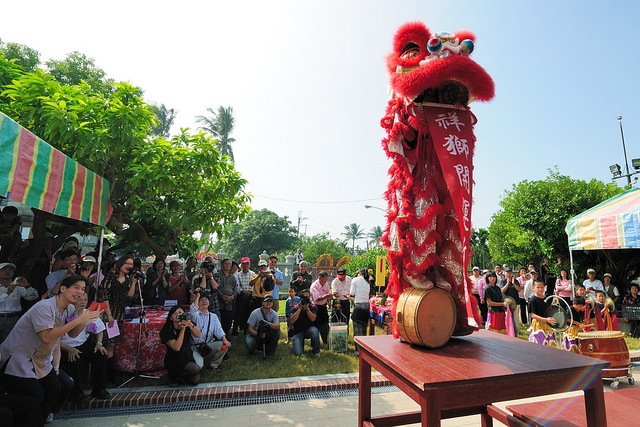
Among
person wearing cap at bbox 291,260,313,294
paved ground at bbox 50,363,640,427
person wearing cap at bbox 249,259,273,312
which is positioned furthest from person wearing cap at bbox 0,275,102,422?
person wearing cap at bbox 291,260,313,294

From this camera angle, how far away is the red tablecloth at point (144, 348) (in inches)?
189

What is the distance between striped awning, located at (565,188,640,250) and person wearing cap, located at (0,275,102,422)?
8.83 m

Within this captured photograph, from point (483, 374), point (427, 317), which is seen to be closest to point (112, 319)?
point (427, 317)

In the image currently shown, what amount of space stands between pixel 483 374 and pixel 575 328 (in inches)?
199

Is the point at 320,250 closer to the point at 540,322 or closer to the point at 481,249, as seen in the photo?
the point at 481,249

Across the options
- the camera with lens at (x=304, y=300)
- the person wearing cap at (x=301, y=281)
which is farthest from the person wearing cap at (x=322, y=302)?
the person wearing cap at (x=301, y=281)

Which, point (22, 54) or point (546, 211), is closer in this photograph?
point (546, 211)

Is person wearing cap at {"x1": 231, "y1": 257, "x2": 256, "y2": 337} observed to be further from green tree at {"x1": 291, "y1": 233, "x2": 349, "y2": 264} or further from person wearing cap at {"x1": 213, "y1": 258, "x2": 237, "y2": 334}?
green tree at {"x1": 291, "y1": 233, "x2": 349, "y2": 264}

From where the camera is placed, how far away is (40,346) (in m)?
3.15

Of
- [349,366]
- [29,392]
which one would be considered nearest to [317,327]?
[349,366]

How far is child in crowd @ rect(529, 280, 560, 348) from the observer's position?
5.38m

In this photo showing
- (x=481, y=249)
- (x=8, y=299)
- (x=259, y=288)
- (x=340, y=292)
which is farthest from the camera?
(x=481, y=249)

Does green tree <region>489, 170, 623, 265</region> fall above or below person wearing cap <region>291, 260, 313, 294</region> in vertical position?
above

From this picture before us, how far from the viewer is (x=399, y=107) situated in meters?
2.48
